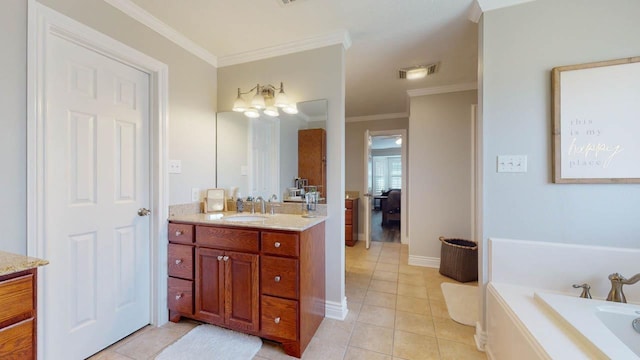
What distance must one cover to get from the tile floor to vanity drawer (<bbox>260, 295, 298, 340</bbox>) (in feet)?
0.49

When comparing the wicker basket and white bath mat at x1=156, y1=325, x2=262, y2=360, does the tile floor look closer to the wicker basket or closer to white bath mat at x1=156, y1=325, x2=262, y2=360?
white bath mat at x1=156, y1=325, x2=262, y2=360

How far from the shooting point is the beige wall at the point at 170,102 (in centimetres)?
119

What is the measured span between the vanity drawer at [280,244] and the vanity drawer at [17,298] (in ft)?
3.28

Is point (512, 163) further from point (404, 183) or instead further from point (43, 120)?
point (43, 120)

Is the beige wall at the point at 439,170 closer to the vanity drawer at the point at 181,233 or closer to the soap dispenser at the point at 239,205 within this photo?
the soap dispenser at the point at 239,205

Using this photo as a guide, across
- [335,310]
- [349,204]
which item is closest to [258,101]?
[335,310]

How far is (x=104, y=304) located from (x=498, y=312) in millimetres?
2482

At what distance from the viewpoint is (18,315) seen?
81 centimetres

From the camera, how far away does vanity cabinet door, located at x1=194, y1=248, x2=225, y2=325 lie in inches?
68.1

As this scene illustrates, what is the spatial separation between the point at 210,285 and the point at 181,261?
0.32 meters

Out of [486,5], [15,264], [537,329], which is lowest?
[537,329]

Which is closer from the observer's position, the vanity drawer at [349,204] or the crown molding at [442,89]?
the crown molding at [442,89]

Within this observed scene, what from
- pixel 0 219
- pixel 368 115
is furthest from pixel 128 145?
pixel 368 115

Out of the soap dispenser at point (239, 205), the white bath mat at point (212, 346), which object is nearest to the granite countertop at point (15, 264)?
the white bath mat at point (212, 346)
